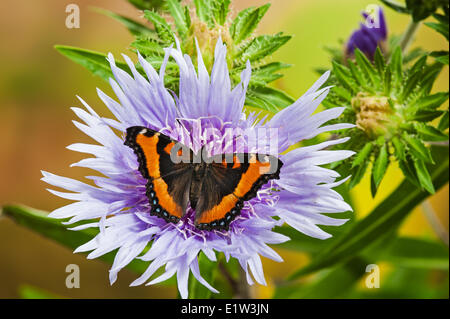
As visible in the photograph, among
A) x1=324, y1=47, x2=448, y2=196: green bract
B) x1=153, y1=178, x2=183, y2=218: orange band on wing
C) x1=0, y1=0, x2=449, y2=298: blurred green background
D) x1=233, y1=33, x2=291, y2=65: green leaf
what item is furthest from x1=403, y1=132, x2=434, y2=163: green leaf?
x1=0, y1=0, x2=449, y2=298: blurred green background

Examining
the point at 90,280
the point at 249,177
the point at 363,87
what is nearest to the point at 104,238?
the point at 249,177

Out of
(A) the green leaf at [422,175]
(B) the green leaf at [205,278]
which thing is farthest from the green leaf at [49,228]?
(A) the green leaf at [422,175]


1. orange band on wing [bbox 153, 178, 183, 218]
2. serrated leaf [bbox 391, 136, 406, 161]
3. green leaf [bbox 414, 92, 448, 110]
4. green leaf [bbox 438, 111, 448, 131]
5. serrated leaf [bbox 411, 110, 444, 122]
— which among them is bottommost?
orange band on wing [bbox 153, 178, 183, 218]

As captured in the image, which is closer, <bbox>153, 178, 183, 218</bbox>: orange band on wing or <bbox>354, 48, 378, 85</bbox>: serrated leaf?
<bbox>153, 178, 183, 218</bbox>: orange band on wing

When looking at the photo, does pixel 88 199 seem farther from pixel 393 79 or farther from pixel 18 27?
pixel 18 27

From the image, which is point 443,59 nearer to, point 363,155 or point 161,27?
point 363,155

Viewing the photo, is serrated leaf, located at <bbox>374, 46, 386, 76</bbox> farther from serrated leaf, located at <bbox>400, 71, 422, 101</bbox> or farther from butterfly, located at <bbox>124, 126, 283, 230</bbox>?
butterfly, located at <bbox>124, 126, 283, 230</bbox>

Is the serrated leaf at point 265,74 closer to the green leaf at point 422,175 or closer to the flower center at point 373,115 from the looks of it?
the flower center at point 373,115

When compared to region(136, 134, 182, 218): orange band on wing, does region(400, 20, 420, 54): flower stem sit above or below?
above
